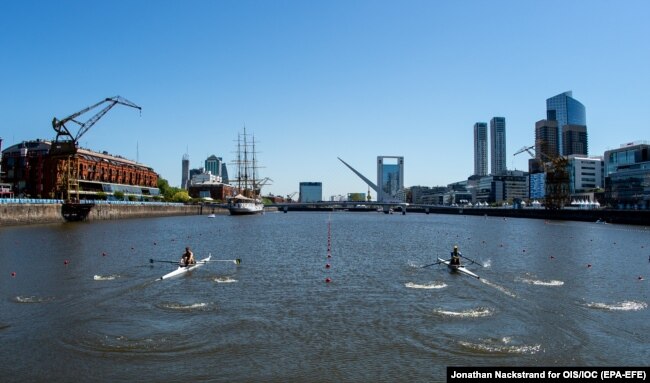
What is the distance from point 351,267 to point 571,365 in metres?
22.9

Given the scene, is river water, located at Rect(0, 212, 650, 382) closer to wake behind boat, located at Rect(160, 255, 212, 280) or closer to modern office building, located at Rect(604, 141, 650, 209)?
wake behind boat, located at Rect(160, 255, 212, 280)

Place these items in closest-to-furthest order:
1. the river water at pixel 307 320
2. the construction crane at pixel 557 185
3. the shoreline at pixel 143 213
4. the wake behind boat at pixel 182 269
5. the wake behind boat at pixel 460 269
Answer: the river water at pixel 307 320
the wake behind boat at pixel 182 269
the wake behind boat at pixel 460 269
the shoreline at pixel 143 213
the construction crane at pixel 557 185

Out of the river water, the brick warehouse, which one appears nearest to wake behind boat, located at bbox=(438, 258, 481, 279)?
the river water

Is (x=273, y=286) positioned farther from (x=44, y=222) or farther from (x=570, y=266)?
(x=44, y=222)

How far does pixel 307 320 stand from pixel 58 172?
375 ft

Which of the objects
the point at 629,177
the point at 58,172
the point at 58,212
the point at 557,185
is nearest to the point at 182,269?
the point at 58,212

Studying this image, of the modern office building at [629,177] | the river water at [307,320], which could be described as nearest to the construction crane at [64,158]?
the river water at [307,320]

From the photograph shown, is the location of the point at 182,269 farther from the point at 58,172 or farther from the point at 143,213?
the point at 143,213

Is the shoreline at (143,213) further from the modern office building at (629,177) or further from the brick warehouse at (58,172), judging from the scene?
the modern office building at (629,177)

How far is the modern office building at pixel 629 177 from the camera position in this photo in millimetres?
163125

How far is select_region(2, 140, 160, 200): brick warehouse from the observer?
4562 inches

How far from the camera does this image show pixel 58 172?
115375mm

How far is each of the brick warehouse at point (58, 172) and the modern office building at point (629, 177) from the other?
551 ft

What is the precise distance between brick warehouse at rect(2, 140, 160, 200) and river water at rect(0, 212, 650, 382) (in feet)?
286
